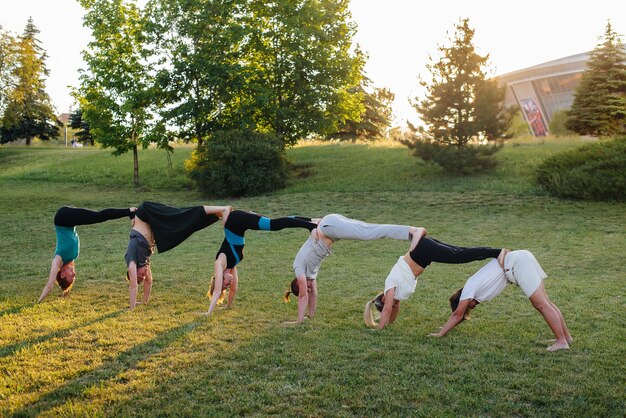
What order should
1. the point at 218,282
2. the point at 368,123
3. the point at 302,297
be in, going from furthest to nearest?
the point at 368,123 → the point at 218,282 → the point at 302,297

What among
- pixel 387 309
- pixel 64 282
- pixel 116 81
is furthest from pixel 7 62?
pixel 387 309

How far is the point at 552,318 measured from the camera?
8.03 m

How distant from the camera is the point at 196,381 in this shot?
662 cm

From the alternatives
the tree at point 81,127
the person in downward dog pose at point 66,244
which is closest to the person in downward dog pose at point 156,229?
the person in downward dog pose at point 66,244

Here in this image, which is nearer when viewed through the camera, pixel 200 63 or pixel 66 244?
pixel 66 244

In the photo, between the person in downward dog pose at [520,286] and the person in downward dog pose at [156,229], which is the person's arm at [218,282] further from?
the person in downward dog pose at [520,286]

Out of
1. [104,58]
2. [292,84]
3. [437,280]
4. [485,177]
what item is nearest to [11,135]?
[104,58]

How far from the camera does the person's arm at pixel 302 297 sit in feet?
31.2

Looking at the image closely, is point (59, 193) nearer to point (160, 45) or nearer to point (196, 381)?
point (160, 45)

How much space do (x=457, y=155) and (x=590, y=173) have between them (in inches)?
284

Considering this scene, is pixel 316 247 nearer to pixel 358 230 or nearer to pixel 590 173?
pixel 358 230

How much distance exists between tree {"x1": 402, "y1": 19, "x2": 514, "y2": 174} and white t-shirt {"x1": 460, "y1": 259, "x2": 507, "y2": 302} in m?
22.8

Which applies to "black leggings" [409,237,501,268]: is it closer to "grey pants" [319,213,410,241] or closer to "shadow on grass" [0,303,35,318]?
"grey pants" [319,213,410,241]

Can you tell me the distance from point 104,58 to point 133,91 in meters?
3.23
